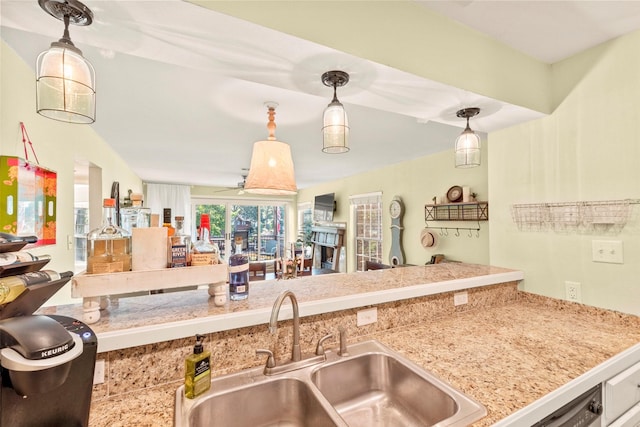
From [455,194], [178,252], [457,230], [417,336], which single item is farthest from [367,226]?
[178,252]

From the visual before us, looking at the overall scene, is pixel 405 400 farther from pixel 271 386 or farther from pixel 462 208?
pixel 462 208

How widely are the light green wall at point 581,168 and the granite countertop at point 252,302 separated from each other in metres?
0.25

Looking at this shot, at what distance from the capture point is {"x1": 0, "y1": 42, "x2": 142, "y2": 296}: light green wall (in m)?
1.38

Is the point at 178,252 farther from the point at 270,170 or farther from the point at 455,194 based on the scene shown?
the point at 455,194

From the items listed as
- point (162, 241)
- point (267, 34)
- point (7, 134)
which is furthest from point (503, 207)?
point (7, 134)

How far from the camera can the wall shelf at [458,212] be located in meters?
2.82

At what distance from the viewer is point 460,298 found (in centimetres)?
154

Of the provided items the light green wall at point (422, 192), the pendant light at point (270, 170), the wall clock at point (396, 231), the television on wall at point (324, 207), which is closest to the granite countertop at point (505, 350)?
the pendant light at point (270, 170)

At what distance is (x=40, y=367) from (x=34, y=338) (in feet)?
0.15

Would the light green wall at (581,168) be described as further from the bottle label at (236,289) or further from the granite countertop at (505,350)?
the bottle label at (236,289)

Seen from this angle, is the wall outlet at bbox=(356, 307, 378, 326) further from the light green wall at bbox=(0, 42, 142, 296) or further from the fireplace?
the fireplace

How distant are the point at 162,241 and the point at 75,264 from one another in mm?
2044

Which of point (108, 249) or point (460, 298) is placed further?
point (460, 298)

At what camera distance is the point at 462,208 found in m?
3.06
